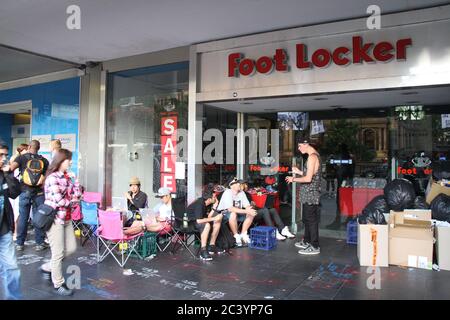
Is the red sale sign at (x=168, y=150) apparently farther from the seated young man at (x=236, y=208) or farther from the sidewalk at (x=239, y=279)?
the sidewalk at (x=239, y=279)

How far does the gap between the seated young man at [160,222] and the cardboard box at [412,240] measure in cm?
310

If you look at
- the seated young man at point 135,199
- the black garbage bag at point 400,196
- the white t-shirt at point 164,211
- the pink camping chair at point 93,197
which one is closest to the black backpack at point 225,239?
the white t-shirt at point 164,211

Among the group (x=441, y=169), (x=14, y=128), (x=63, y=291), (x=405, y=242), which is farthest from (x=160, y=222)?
(x=14, y=128)

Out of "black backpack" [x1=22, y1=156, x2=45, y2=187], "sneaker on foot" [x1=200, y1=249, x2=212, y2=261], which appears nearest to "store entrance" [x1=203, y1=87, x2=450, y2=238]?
"sneaker on foot" [x1=200, y1=249, x2=212, y2=261]

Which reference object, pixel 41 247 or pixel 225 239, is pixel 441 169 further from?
pixel 41 247

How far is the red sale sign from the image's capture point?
7219 millimetres

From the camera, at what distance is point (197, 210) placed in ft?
18.3

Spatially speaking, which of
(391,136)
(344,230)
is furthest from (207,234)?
(391,136)

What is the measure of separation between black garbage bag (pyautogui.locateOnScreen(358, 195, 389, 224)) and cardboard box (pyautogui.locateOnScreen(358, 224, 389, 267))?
0.55 m

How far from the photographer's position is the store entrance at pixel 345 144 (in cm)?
647

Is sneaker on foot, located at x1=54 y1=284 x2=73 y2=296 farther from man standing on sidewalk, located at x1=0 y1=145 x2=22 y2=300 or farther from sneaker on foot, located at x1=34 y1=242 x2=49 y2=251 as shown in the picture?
sneaker on foot, located at x1=34 y1=242 x2=49 y2=251

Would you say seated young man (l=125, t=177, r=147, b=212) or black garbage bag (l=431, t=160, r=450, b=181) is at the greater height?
black garbage bag (l=431, t=160, r=450, b=181)

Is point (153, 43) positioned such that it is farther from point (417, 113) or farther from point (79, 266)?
point (417, 113)

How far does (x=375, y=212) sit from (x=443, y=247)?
3.31ft
